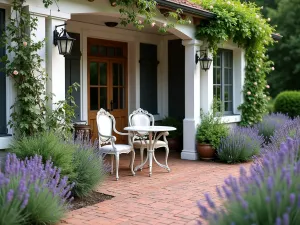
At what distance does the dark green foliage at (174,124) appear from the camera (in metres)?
9.81

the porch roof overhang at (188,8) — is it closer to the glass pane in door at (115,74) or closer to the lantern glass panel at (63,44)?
the lantern glass panel at (63,44)

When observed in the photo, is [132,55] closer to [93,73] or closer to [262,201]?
[93,73]

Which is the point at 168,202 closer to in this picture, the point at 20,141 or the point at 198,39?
the point at 20,141

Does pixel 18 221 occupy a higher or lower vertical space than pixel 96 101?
lower

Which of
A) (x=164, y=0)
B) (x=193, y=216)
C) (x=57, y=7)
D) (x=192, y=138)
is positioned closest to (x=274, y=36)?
(x=192, y=138)

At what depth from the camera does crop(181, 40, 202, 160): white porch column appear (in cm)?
848

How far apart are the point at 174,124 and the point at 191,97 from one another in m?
1.55

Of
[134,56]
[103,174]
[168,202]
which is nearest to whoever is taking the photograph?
[168,202]

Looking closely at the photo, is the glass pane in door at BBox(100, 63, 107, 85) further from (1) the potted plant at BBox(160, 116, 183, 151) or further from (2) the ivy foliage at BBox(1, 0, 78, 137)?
(2) the ivy foliage at BBox(1, 0, 78, 137)

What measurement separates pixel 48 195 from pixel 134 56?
251 inches

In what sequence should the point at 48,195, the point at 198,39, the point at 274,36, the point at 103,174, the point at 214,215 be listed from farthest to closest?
the point at 274,36, the point at 198,39, the point at 103,174, the point at 48,195, the point at 214,215

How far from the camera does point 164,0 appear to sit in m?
7.01

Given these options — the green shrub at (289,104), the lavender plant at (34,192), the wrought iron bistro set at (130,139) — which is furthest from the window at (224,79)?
the lavender plant at (34,192)

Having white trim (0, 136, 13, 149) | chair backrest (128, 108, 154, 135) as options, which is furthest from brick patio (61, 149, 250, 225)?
white trim (0, 136, 13, 149)
